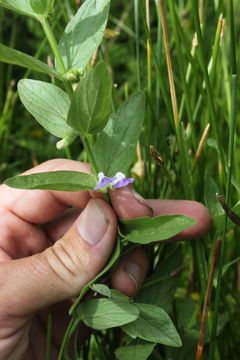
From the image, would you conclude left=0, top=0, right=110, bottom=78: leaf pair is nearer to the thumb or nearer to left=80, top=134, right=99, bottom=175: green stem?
left=80, top=134, right=99, bottom=175: green stem

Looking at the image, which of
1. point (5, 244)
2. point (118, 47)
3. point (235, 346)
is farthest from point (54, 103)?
point (118, 47)

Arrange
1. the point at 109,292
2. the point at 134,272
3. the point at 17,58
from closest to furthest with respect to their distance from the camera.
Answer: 1. the point at 17,58
2. the point at 109,292
3. the point at 134,272

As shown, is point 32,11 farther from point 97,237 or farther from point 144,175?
point 144,175

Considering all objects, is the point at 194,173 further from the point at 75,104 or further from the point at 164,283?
the point at 75,104

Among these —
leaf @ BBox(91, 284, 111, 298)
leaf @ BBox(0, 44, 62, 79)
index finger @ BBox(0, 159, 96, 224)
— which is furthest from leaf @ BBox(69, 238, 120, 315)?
leaf @ BBox(0, 44, 62, 79)

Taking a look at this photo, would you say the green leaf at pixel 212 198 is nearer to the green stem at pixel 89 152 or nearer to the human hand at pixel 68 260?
the human hand at pixel 68 260

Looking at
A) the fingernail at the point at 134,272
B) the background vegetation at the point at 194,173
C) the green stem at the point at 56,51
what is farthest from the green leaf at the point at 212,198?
the green stem at the point at 56,51

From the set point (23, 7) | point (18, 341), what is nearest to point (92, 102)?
point (23, 7)
